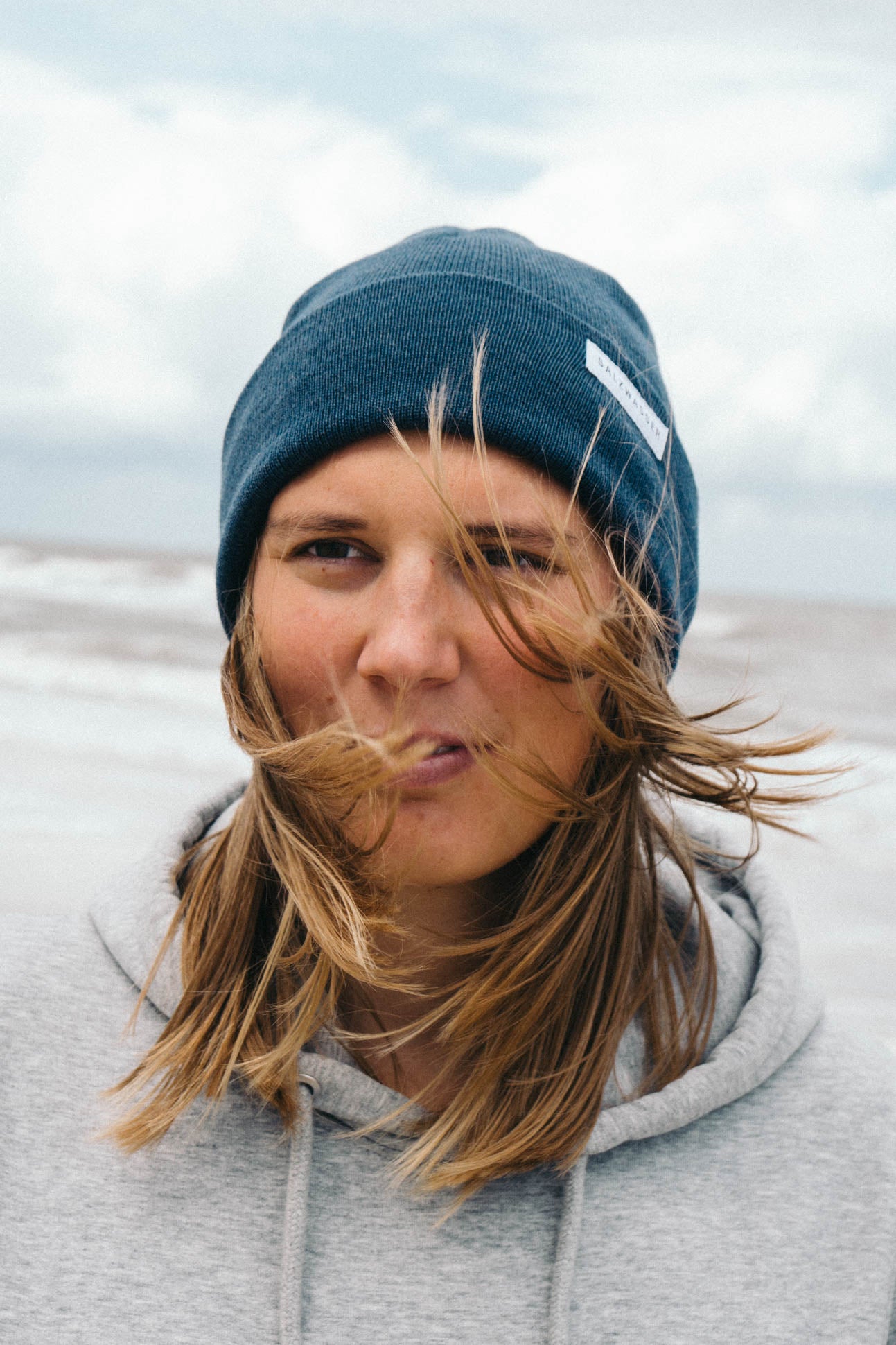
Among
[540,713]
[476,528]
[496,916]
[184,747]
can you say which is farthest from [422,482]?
[184,747]

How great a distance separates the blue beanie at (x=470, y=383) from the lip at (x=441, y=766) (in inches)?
15.8

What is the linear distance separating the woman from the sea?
0.27 metres

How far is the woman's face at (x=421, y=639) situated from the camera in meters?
1.41

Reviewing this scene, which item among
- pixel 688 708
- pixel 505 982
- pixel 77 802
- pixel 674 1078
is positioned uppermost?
pixel 688 708

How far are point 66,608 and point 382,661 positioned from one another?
56.7ft

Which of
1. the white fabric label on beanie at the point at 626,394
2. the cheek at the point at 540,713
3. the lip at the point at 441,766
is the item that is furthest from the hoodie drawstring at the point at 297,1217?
the white fabric label on beanie at the point at 626,394

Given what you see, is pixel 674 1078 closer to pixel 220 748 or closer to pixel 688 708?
pixel 688 708

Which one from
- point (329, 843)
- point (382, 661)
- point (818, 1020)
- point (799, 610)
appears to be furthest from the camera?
point (799, 610)

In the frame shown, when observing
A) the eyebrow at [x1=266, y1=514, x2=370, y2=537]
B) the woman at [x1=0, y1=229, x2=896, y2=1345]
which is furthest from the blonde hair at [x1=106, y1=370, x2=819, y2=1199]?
the eyebrow at [x1=266, y1=514, x2=370, y2=537]

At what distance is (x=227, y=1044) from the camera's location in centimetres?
146

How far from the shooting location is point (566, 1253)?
4.70 ft

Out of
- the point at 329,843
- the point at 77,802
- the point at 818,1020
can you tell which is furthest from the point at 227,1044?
the point at 77,802

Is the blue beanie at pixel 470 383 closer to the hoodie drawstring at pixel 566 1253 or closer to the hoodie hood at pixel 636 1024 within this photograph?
the hoodie hood at pixel 636 1024

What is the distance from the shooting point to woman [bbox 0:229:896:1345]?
4.57 ft
